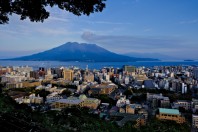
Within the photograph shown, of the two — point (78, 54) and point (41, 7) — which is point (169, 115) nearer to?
point (41, 7)

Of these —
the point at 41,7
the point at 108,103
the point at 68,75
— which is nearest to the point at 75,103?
the point at 108,103

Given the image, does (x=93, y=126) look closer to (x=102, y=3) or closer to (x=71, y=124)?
(x=71, y=124)

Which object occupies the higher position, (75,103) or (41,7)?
Answer: (41,7)

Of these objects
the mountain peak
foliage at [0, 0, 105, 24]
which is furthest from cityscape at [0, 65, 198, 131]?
the mountain peak

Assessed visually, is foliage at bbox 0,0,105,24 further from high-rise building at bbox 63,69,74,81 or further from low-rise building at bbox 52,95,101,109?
high-rise building at bbox 63,69,74,81

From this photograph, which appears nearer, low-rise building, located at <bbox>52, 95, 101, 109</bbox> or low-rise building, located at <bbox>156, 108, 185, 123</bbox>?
low-rise building, located at <bbox>156, 108, 185, 123</bbox>

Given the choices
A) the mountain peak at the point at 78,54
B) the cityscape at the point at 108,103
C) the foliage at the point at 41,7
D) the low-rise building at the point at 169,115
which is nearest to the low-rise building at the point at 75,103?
the cityscape at the point at 108,103

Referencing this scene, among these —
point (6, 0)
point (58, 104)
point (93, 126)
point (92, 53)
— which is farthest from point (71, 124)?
point (92, 53)

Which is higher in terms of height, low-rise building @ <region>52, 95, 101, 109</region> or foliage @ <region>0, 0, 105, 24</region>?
foliage @ <region>0, 0, 105, 24</region>
